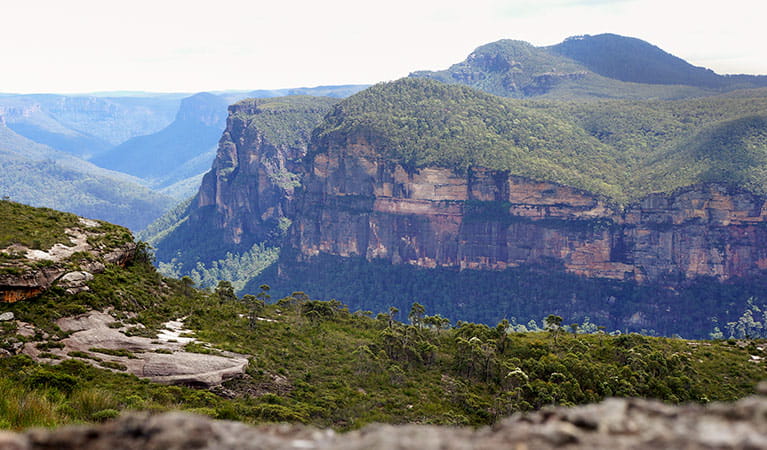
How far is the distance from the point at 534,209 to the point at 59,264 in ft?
422

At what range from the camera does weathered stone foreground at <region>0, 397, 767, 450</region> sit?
5441 millimetres

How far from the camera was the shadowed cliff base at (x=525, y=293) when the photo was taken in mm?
130750

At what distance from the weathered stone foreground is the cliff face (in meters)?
141

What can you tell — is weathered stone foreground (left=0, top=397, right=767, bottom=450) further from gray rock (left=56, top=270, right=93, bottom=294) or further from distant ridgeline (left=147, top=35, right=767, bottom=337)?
distant ridgeline (left=147, top=35, right=767, bottom=337)

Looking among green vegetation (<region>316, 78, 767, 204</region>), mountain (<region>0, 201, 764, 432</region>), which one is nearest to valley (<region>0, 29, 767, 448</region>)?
mountain (<region>0, 201, 764, 432</region>)

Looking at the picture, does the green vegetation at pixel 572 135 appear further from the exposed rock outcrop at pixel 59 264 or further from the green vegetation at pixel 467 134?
the exposed rock outcrop at pixel 59 264

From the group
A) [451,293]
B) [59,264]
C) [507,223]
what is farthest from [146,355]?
[451,293]

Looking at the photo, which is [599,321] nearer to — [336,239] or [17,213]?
[336,239]

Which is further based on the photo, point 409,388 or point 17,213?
point 17,213

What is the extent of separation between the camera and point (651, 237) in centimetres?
13612

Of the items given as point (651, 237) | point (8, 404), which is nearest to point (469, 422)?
point (8, 404)

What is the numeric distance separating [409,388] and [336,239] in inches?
5601

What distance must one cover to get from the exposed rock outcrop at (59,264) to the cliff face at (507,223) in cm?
12162

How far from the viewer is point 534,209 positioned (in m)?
146
